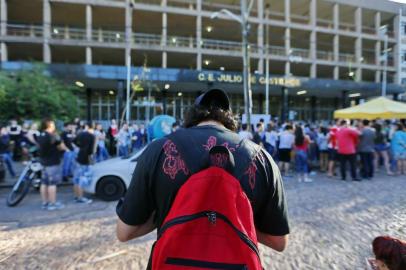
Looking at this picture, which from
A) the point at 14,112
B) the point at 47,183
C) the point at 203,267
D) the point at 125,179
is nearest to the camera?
the point at 203,267

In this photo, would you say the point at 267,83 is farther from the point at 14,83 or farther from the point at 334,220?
the point at 334,220

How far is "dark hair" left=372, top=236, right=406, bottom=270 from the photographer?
1.91 m

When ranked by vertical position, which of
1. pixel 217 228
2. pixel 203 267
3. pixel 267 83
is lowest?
pixel 203 267

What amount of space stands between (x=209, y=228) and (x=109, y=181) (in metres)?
6.26

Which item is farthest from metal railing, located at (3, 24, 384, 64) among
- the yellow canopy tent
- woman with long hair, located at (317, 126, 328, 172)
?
woman with long hair, located at (317, 126, 328, 172)

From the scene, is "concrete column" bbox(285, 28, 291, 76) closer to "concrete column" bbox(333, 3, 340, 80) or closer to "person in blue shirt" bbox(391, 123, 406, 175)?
"concrete column" bbox(333, 3, 340, 80)

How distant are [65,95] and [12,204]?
12.8 meters

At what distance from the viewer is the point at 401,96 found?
37.8m

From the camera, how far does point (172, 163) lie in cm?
134

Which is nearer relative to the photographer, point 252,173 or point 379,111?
point 252,173

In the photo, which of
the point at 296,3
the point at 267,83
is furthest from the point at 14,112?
the point at 296,3

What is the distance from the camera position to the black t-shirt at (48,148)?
19.2 ft

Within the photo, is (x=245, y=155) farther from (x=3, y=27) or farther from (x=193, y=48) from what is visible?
(x=3, y=27)

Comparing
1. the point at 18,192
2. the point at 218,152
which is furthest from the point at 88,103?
the point at 218,152
